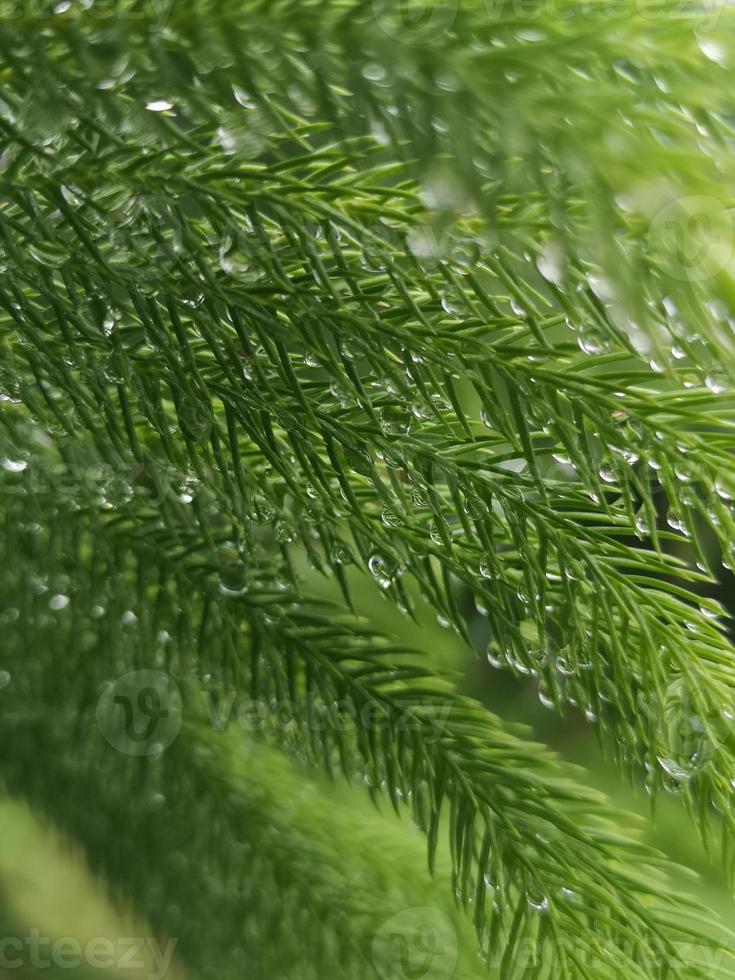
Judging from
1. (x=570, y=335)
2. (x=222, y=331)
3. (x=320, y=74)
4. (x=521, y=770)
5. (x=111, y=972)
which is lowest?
(x=111, y=972)

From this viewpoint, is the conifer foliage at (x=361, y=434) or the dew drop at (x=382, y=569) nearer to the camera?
the conifer foliage at (x=361, y=434)

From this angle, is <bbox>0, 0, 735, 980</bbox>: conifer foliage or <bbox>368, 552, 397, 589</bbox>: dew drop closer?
<bbox>0, 0, 735, 980</bbox>: conifer foliage

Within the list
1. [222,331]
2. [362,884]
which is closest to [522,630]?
[222,331]

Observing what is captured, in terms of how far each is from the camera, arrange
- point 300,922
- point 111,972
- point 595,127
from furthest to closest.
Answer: point 111,972 < point 300,922 < point 595,127

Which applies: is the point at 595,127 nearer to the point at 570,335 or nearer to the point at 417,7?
the point at 417,7

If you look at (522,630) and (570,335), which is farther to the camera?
(570,335)

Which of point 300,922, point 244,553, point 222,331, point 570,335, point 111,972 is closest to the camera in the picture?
point 222,331

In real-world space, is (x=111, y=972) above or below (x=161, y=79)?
below
